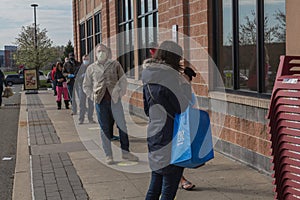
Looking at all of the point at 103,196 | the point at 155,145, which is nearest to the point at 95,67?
the point at 103,196

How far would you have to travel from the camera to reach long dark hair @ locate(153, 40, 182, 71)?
4.57 metres

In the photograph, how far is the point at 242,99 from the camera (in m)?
7.12

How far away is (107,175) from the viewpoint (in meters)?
7.00

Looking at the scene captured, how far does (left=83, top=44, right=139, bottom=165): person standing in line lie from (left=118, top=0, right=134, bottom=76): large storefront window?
22.5 ft

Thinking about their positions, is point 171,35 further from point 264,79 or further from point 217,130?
point 264,79

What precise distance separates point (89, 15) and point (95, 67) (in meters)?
16.0

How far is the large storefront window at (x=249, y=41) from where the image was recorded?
6.59 m

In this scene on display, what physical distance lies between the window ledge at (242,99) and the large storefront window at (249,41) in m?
0.19

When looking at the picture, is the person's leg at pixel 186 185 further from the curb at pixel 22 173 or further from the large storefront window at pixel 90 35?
the large storefront window at pixel 90 35

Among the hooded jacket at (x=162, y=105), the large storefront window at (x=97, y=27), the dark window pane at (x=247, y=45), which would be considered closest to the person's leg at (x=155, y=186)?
the hooded jacket at (x=162, y=105)

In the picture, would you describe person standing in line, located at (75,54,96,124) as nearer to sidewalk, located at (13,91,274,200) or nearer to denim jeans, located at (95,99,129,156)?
sidewalk, located at (13,91,274,200)

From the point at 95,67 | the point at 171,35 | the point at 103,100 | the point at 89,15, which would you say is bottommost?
the point at 103,100

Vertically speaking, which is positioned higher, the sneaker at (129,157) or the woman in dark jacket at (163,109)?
the woman in dark jacket at (163,109)

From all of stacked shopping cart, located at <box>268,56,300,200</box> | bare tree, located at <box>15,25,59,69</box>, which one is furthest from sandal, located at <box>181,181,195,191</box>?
bare tree, located at <box>15,25,59,69</box>
